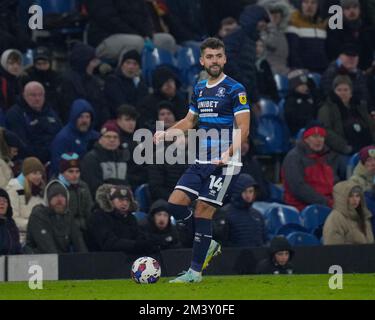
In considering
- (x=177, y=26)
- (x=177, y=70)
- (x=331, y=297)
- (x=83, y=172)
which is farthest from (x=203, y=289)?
(x=177, y=26)

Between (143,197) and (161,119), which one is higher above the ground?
(161,119)

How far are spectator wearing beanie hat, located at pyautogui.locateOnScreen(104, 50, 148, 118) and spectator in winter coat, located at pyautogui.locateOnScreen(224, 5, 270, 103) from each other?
56.1 inches

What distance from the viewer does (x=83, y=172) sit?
17.7 metres

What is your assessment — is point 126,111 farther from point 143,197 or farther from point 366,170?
point 366,170

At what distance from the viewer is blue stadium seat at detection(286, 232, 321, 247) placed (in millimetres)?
17531

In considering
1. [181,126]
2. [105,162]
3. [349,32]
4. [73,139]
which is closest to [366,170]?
[105,162]

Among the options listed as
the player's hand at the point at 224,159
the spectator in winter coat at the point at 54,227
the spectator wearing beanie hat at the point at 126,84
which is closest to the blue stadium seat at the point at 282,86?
the spectator wearing beanie hat at the point at 126,84

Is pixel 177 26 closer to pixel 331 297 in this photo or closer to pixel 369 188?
pixel 369 188

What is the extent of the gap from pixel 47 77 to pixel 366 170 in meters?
4.87

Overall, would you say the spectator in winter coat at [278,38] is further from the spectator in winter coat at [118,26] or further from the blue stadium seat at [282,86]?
the spectator in winter coat at [118,26]

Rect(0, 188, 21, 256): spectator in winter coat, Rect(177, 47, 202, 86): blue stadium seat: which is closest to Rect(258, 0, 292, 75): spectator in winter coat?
Rect(177, 47, 202, 86): blue stadium seat

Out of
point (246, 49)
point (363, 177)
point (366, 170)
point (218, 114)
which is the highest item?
point (246, 49)

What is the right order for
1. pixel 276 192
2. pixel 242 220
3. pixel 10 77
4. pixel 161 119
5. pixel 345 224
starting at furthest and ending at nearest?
pixel 276 192, pixel 10 77, pixel 161 119, pixel 345 224, pixel 242 220

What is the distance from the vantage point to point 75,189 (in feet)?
55.5
